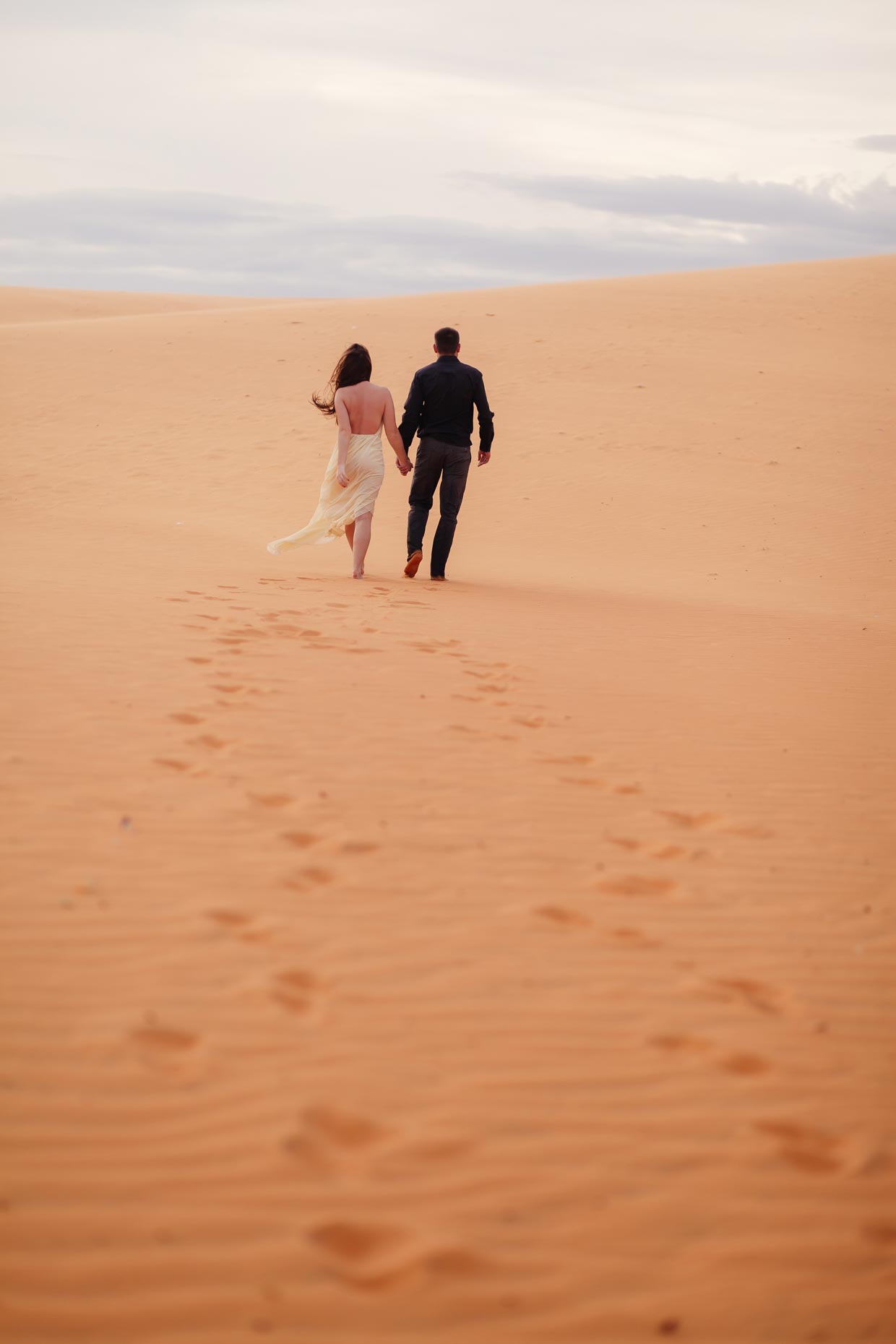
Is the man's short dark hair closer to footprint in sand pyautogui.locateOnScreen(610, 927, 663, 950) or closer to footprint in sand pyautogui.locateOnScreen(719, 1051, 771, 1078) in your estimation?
footprint in sand pyautogui.locateOnScreen(610, 927, 663, 950)

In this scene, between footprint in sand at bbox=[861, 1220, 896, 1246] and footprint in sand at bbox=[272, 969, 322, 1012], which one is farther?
footprint in sand at bbox=[272, 969, 322, 1012]

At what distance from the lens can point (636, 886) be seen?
3.86m

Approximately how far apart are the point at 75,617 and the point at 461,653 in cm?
243

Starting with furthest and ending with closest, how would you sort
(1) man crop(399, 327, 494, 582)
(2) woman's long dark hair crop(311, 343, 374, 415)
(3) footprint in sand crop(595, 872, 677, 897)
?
(1) man crop(399, 327, 494, 582), (2) woman's long dark hair crop(311, 343, 374, 415), (3) footprint in sand crop(595, 872, 677, 897)

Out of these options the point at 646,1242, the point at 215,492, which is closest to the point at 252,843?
the point at 646,1242

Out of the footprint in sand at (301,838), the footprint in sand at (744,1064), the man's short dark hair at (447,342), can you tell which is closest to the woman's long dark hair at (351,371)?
the man's short dark hair at (447,342)

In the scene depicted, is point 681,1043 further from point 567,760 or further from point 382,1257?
point 567,760

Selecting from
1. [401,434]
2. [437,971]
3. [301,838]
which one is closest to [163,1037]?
[437,971]

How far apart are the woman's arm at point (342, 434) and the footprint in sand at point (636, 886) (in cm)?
580

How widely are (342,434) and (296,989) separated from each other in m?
6.63

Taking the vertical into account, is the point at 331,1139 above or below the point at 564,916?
below

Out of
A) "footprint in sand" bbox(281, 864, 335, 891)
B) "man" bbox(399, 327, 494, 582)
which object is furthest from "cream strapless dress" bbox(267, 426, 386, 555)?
"footprint in sand" bbox(281, 864, 335, 891)

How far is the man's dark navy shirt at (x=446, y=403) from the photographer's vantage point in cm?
902

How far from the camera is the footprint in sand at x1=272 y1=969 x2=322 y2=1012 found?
290cm
